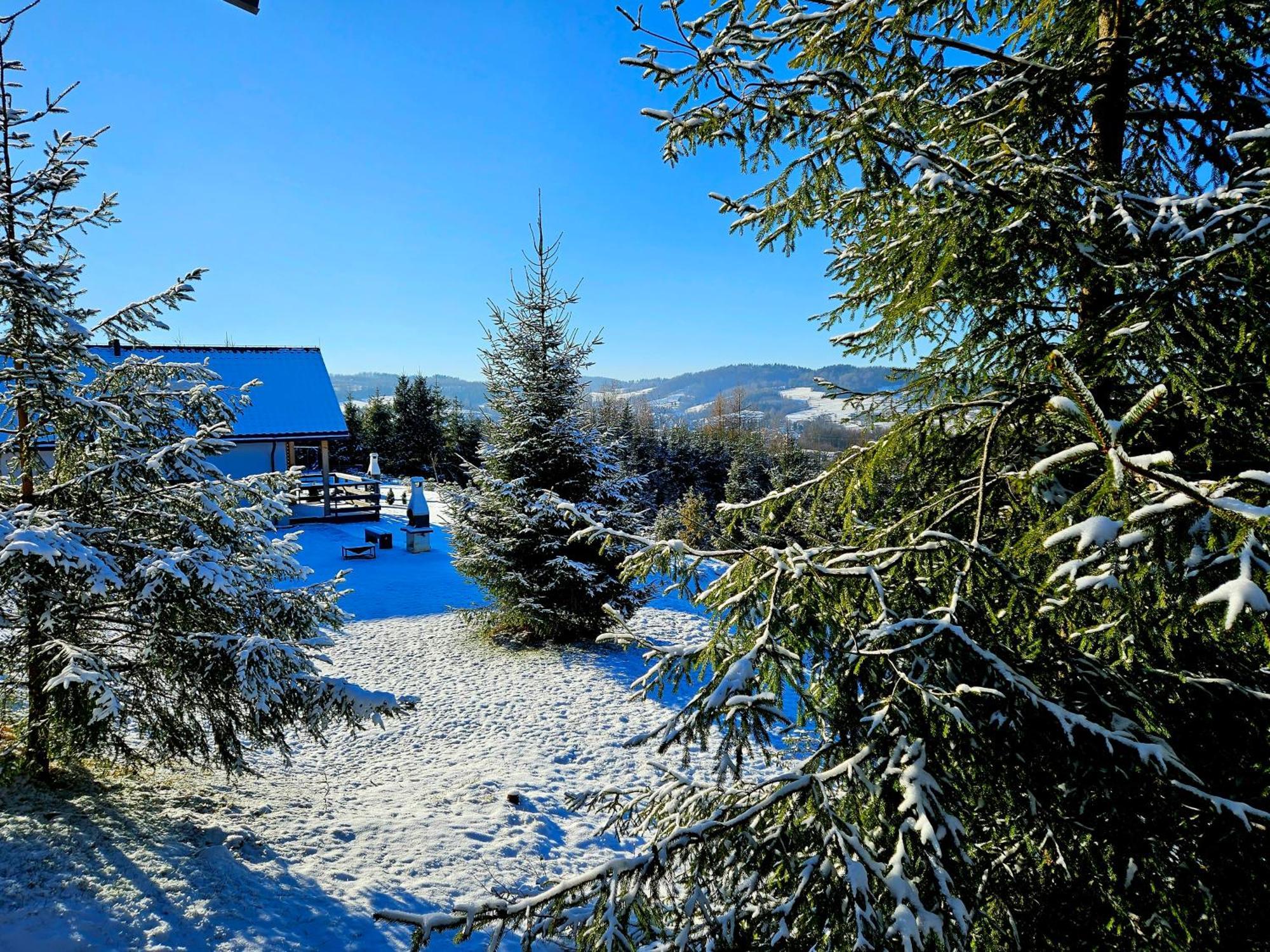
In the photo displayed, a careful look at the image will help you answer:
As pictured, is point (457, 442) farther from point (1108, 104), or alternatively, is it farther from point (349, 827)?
point (1108, 104)

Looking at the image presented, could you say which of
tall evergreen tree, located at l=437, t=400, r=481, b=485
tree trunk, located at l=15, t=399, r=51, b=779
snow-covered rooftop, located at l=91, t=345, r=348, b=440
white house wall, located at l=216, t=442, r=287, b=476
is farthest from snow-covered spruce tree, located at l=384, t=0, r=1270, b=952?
tall evergreen tree, located at l=437, t=400, r=481, b=485

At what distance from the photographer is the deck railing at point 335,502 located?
2073 centimetres

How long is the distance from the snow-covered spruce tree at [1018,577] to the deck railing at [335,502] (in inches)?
809

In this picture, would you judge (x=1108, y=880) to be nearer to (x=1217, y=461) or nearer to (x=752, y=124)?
(x=1217, y=461)

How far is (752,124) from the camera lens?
3.27 metres

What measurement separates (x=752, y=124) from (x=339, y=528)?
2025cm

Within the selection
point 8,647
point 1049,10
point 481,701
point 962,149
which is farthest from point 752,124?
point 481,701

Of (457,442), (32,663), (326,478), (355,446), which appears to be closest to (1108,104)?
(32,663)

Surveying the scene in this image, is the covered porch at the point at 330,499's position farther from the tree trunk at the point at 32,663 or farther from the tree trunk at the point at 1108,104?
the tree trunk at the point at 1108,104

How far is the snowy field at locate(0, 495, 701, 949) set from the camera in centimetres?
394

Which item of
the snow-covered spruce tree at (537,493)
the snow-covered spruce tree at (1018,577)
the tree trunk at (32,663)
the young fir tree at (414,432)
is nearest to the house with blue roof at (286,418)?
the snow-covered spruce tree at (537,493)

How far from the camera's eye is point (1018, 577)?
238 cm

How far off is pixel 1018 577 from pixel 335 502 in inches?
919

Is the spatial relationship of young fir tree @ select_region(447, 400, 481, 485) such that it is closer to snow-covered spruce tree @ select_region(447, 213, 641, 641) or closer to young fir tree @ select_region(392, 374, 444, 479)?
young fir tree @ select_region(392, 374, 444, 479)
